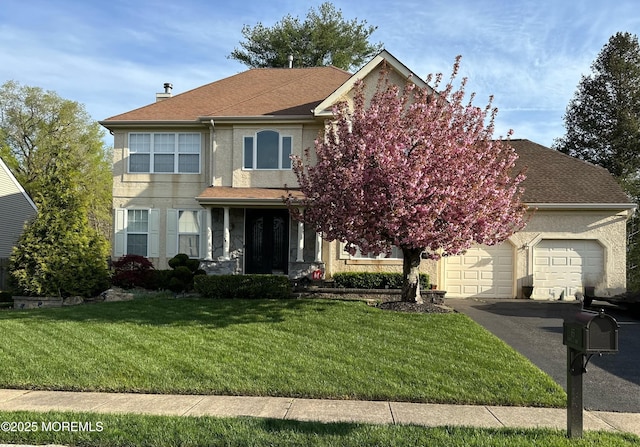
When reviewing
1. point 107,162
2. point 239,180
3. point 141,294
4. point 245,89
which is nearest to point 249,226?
point 239,180

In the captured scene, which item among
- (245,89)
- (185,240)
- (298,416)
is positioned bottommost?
(298,416)

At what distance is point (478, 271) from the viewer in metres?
15.8

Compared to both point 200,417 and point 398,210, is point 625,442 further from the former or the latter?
point 398,210

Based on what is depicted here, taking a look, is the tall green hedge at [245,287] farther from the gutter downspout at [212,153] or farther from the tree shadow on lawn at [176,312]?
the gutter downspout at [212,153]

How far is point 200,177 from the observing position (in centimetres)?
1742

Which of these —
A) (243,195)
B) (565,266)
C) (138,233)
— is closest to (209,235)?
(243,195)

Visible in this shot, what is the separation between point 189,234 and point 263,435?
1342 centimetres

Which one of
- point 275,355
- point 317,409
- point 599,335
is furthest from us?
point 275,355

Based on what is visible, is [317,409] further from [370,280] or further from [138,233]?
[138,233]

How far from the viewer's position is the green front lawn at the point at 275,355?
638cm

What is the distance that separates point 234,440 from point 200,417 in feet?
2.68

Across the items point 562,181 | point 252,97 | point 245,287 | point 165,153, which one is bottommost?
point 245,287

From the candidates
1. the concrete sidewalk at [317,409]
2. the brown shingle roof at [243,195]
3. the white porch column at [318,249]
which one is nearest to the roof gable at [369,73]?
the brown shingle roof at [243,195]

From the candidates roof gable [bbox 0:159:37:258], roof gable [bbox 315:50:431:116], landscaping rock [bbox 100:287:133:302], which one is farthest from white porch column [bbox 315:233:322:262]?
roof gable [bbox 0:159:37:258]
